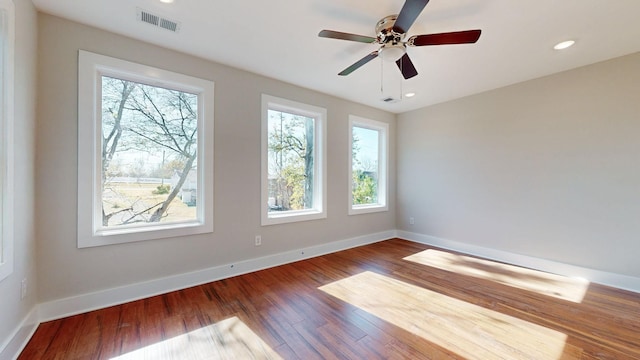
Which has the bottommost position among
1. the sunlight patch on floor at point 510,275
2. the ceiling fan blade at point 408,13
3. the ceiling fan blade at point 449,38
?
the sunlight patch on floor at point 510,275

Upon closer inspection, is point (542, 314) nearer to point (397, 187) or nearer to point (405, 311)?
point (405, 311)

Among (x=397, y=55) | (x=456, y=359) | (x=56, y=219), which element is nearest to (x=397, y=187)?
(x=397, y=55)

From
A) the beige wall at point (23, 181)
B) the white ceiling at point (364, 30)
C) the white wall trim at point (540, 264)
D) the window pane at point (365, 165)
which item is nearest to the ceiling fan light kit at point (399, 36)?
the white ceiling at point (364, 30)

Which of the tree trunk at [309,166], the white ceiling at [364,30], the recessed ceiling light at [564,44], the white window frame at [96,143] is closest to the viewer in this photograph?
the white ceiling at [364,30]

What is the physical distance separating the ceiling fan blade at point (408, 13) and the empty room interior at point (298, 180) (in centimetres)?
1

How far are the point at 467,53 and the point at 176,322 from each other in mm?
3827

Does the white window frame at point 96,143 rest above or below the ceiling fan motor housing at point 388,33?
below

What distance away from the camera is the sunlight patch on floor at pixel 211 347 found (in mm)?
1675

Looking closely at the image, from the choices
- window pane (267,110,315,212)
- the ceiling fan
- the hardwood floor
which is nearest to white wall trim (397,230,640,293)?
the hardwood floor

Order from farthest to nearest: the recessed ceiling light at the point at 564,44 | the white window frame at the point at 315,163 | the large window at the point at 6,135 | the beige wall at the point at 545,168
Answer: the white window frame at the point at 315,163 → the beige wall at the point at 545,168 → the recessed ceiling light at the point at 564,44 → the large window at the point at 6,135

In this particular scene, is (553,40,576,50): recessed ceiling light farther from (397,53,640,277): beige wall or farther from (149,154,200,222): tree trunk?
(149,154,200,222): tree trunk

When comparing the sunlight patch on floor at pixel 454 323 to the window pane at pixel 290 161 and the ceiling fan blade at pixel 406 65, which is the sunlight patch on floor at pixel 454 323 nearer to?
the window pane at pixel 290 161

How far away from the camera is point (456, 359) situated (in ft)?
5.41

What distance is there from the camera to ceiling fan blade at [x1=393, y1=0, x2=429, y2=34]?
1.56m
